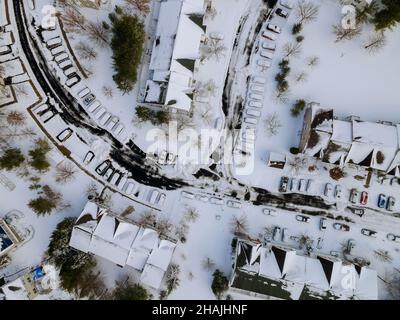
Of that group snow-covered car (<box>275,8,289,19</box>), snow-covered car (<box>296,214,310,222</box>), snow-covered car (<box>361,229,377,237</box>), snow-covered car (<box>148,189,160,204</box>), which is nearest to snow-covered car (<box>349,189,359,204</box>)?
snow-covered car (<box>361,229,377,237</box>)

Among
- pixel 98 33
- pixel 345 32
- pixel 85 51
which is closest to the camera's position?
pixel 98 33

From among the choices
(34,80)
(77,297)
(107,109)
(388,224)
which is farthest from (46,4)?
(388,224)

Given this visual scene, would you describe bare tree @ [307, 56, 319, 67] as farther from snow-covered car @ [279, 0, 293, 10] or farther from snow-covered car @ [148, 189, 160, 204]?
A: snow-covered car @ [148, 189, 160, 204]

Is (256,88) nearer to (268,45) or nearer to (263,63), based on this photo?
(263,63)

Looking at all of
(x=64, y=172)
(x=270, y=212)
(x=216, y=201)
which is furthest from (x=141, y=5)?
(x=270, y=212)

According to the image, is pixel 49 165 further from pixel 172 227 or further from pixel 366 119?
pixel 366 119
